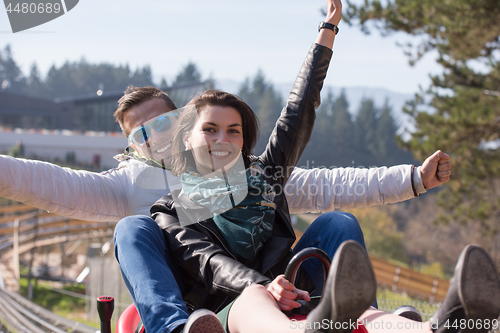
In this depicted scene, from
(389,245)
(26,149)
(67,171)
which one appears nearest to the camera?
(67,171)

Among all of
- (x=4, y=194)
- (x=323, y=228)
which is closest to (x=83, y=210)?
(x=4, y=194)

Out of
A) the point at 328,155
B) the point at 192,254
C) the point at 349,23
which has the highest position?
the point at 349,23

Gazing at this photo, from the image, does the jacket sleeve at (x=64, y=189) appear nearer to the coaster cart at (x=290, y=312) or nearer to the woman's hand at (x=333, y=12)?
the coaster cart at (x=290, y=312)

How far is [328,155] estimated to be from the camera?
34.0m

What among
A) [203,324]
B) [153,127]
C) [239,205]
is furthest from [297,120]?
[203,324]

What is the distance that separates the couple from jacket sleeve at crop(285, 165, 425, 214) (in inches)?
11.8

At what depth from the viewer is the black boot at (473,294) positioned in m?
0.95

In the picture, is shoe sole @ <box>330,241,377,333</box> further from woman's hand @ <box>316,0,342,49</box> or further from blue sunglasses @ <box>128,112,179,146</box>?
blue sunglasses @ <box>128,112,179,146</box>

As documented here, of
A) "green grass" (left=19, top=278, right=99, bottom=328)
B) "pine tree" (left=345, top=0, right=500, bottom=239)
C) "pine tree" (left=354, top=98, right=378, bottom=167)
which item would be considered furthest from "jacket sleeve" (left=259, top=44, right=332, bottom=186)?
"pine tree" (left=354, top=98, right=378, bottom=167)

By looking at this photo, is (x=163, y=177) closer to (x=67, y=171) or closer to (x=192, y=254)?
(x=67, y=171)

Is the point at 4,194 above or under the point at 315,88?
under

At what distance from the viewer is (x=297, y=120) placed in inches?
68.6

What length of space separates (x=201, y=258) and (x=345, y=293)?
0.57 metres

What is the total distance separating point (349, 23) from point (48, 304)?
8.91 metres
